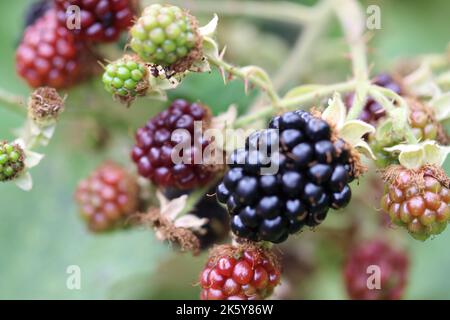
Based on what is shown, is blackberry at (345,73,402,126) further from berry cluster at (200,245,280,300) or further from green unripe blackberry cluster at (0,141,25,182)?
green unripe blackberry cluster at (0,141,25,182)

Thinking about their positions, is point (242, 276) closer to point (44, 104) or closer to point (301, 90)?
point (301, 90)

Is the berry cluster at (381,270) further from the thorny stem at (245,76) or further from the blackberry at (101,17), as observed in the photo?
the blackberry at (101,17)

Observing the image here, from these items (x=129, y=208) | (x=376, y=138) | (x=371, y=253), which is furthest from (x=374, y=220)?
(x=129, y=208)

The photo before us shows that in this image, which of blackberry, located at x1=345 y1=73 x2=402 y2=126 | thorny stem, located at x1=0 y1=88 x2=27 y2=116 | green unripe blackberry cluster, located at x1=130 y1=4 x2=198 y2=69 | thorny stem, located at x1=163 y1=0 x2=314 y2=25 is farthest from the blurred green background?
green unripe blackberry cluster, located at x1=130 y1=4 x2=198 y2=69

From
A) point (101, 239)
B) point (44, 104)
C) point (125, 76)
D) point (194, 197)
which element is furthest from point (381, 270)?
point (44, 104)

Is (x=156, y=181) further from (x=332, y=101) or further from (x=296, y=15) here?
(x=296, y=15)

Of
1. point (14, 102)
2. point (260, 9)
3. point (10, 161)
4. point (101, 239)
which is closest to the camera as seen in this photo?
point (10, 161)
